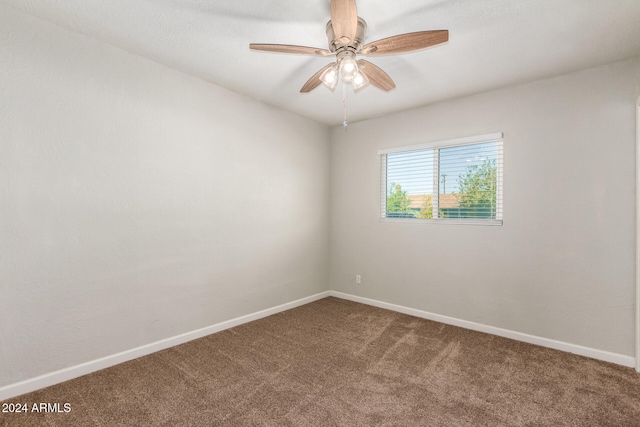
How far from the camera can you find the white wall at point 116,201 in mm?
2076

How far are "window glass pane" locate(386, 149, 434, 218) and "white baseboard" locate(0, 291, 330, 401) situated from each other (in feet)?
6.90

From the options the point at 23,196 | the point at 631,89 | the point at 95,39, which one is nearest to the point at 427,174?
the point at 631,89

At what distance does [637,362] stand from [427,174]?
7.86 feet

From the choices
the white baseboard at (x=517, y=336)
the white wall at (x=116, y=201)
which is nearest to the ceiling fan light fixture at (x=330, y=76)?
the white wall at (x=116, y=201)

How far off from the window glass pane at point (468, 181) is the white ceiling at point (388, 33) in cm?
69

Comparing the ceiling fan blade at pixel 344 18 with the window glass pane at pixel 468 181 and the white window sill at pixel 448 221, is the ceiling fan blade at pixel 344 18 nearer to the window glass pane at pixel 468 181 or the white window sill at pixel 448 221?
the window glass pane at pixel 468 181

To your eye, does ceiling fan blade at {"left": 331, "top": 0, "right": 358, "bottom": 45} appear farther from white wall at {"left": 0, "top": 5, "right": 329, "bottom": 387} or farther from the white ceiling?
white wall at {"left": 0, "top": 5, "right": 329, "bottom": 387}

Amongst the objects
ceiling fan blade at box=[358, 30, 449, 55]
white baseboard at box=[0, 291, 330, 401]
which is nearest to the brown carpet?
white baseboard at box=[0, 291, 330, 401]

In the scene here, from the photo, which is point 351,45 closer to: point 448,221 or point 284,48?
point 284,48

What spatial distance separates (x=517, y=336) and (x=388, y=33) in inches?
117

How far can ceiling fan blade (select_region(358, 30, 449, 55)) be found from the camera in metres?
1.74

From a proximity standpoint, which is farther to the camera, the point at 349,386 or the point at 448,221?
the point at 448,221

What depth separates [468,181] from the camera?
3428mm

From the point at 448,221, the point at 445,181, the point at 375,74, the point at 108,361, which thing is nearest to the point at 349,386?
the point at 108,361
